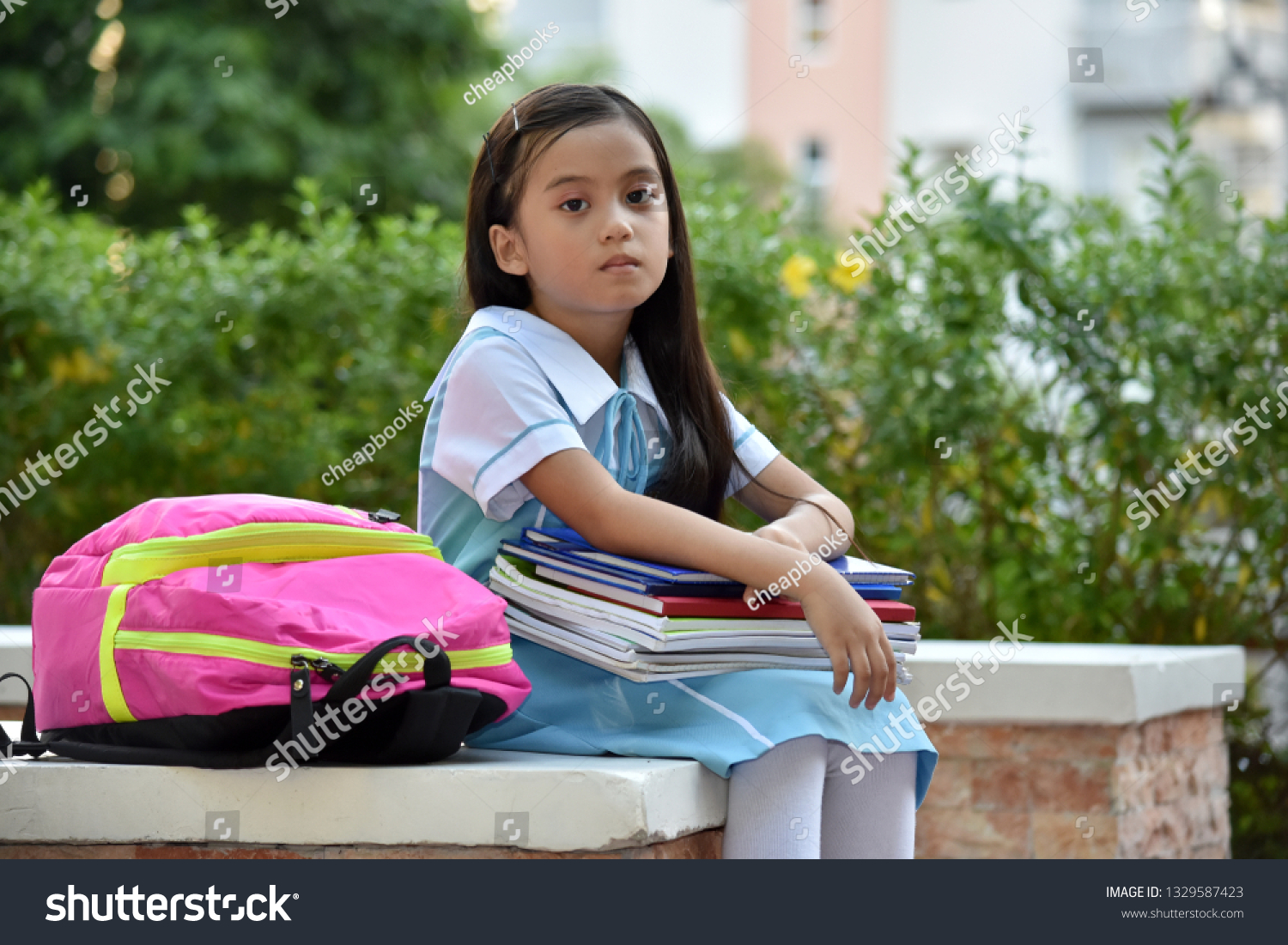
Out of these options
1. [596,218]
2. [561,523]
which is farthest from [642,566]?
[596,218]

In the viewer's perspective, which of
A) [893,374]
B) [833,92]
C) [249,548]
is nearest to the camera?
[249,548]

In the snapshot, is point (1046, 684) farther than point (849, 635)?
Yes

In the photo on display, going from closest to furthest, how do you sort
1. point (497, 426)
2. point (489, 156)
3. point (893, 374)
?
point (497, 426) → point (489, 156) → point (893, 374)

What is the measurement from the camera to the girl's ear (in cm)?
208

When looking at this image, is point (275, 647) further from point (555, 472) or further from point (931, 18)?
point (931, 18)

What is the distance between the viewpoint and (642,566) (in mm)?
1790

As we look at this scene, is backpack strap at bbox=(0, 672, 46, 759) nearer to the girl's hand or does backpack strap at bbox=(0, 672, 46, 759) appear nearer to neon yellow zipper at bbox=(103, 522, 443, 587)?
neon yellow zipper at bbox=(103, 522, 443, 587)

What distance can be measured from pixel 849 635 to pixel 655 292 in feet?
2.42

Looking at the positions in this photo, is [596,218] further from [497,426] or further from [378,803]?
[378,803]

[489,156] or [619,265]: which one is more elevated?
[489,156]

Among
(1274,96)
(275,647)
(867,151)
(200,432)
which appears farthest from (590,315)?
(1274,96)
